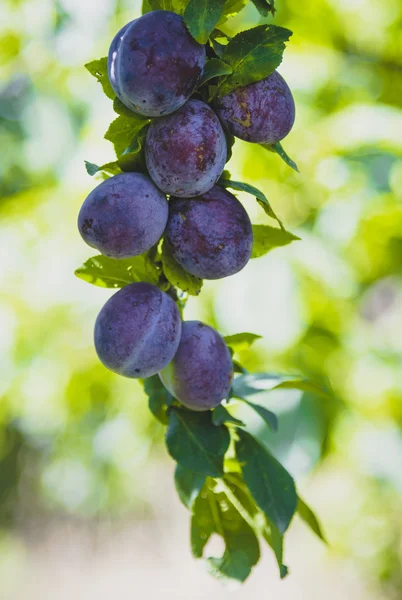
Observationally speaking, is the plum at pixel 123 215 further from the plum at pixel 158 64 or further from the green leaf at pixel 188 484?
the green leaf at pixel 188 484

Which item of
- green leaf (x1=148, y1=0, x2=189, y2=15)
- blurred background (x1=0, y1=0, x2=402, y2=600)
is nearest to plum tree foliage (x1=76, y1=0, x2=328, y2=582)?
green leaf (x1=148, y1=0, x2=189, y2=15)

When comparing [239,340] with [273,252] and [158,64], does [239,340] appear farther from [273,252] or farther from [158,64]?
[273,252]

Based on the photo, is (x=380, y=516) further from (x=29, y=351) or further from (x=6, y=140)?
(x=6, y=140)

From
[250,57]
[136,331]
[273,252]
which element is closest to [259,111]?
[250,57]

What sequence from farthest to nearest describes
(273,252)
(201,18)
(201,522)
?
(273,252) < (201,522) < (201,18)

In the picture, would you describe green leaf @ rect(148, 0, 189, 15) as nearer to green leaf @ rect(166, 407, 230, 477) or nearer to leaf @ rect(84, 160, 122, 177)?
leaf @ rect(84, 160, 122, 177)

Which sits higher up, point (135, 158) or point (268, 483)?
point (135, 158)
